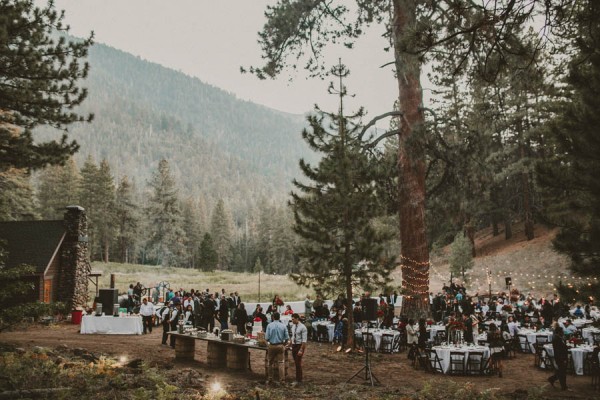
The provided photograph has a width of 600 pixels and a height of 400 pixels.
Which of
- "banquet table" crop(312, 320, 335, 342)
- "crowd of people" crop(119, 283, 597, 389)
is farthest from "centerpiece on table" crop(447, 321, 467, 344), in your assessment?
"banquet table" crop(312, 320, 335, 342)

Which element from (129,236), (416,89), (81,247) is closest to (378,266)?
(416,89)

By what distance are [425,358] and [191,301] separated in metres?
15.0

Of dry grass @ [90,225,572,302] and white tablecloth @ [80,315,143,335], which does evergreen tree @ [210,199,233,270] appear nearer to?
dry grass @ [90,225,572,302]

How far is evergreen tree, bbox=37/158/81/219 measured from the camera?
64769mm

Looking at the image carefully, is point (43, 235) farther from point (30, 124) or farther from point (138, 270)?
point (138, 270)

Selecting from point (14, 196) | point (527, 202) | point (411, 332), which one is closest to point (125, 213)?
point (14, 196)

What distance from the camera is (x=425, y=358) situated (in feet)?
49.8

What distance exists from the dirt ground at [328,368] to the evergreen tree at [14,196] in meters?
18.0

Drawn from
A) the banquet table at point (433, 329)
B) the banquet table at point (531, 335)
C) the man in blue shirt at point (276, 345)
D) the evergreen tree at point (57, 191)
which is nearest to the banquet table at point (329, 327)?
the banquet table at point (433, 329)

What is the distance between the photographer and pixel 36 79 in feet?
49.3

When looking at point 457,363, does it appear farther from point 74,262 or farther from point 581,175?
point 74,262

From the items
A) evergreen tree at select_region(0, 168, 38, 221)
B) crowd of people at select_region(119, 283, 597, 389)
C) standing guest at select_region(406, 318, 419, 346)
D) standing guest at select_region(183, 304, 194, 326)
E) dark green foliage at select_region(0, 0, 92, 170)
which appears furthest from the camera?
evergreen tree at select_region(0, 168, 38, 221)

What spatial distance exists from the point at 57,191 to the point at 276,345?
199 feet

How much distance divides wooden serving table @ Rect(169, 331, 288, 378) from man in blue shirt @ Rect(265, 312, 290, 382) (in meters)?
0.32
